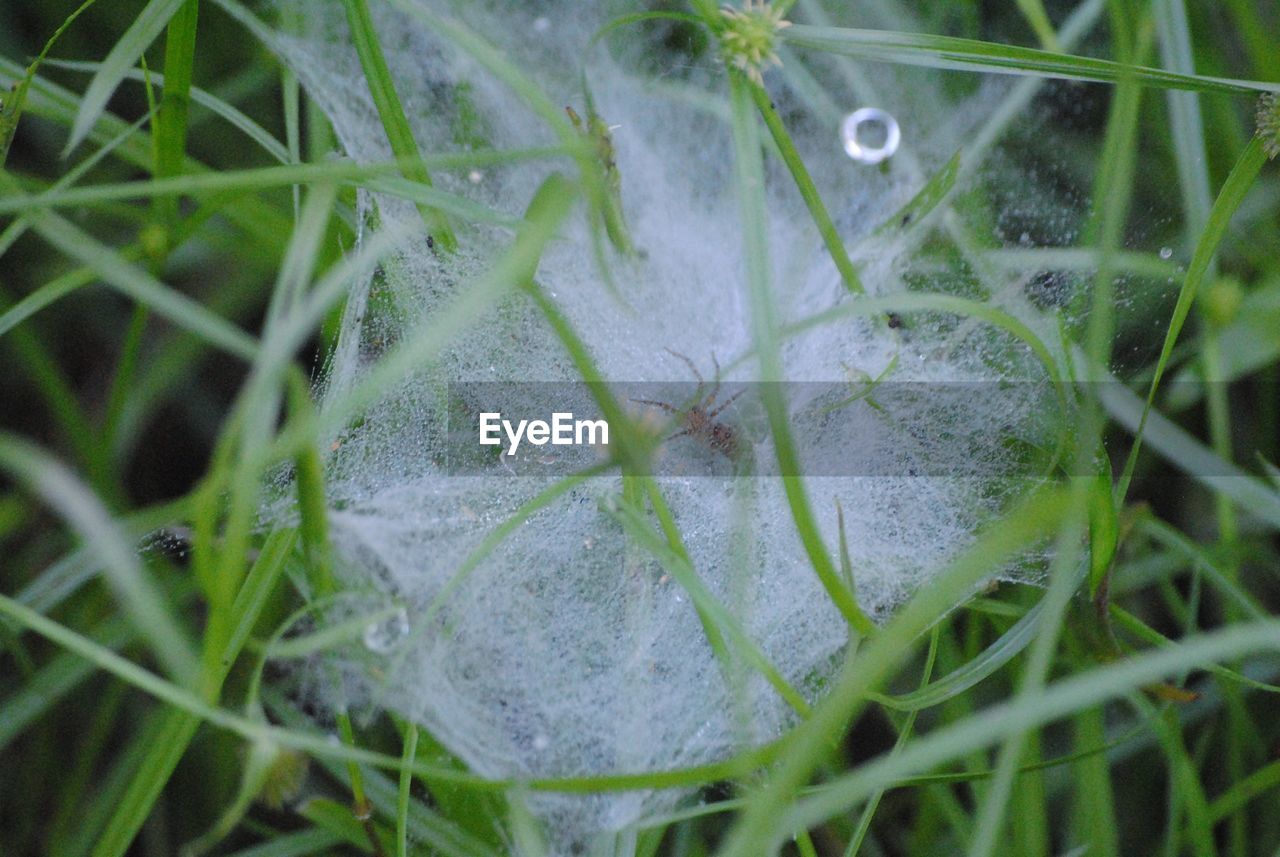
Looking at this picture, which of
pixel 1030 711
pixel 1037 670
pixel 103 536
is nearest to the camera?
pixel 103 536

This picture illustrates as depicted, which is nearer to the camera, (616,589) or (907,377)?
(616,589)

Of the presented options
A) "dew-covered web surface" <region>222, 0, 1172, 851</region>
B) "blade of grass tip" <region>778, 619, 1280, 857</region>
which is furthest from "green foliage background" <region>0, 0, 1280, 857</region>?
"dew-covered web surface" <region>222, 0, 1172, 851</region>

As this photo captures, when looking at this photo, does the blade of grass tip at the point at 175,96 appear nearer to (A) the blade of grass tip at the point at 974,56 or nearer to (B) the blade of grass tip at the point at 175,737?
(B) the blade of grass tip at the point at 175,737

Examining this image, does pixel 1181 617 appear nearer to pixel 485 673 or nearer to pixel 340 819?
pixel 485 673

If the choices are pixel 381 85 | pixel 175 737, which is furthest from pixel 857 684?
pixel 381 85

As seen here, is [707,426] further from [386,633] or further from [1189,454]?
[1189,454]

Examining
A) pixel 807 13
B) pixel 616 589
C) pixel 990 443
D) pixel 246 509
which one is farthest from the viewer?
pixel 807 13

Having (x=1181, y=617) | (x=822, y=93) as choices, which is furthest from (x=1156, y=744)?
(x=822, y=93)
